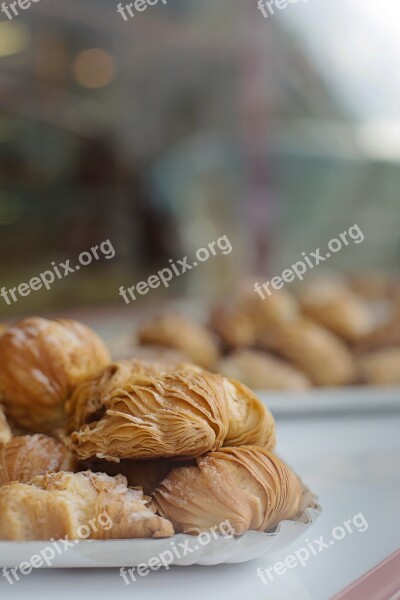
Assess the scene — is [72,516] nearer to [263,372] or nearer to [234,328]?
[263,372]

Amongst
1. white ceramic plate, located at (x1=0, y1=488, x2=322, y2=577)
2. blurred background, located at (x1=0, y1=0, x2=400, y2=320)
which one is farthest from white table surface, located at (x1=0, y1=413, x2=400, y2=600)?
blurred background, located at (x1=0, y1=0, x2=400, y2=320)

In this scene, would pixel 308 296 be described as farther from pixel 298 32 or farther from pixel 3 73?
pixel 298 32

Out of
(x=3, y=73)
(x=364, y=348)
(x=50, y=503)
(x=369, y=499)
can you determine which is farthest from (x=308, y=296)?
(x=3, y=73)

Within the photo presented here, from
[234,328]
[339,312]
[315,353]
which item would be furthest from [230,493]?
[339,312]

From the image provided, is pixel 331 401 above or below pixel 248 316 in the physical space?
below

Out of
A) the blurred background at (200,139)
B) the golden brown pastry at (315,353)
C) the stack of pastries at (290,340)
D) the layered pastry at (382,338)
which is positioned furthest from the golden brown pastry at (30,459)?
the blurred background at (200,139)

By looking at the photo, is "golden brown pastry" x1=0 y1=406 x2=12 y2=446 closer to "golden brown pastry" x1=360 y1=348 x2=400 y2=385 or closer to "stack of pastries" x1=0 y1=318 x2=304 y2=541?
"stack of pastries" x1=0 y1=318 x2=304 y2=541

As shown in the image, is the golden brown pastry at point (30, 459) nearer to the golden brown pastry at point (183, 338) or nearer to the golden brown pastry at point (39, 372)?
the golden brown pastry at point (39, 372)
